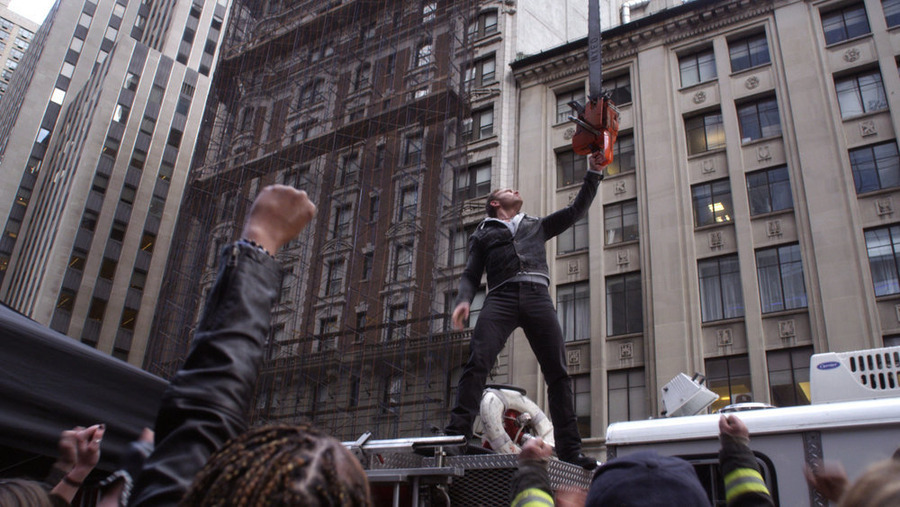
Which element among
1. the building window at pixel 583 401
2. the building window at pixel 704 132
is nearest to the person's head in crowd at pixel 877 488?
the building window at pixel 583 401

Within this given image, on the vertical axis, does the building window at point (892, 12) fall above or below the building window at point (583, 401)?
above

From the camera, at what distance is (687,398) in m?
5.90

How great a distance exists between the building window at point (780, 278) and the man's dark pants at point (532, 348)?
19.4 meters

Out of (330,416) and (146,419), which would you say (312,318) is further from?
(146,419)

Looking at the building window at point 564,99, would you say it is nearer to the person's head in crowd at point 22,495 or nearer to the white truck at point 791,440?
the white truck at point 791,440

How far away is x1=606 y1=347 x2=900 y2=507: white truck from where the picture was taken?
13.9 ft

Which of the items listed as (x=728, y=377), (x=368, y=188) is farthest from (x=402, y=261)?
(x=728, y=377)

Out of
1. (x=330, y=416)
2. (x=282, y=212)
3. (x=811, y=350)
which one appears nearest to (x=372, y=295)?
(x=330, y=416)

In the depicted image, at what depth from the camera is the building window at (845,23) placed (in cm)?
2566

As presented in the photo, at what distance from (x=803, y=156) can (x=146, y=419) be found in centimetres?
2457

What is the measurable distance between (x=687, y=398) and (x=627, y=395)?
19.8 meters

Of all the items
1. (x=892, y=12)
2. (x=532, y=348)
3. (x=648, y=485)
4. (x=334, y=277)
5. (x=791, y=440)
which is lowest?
(x=648, y=485)

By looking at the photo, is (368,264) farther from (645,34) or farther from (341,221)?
(645,34)

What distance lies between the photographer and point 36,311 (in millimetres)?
48719
